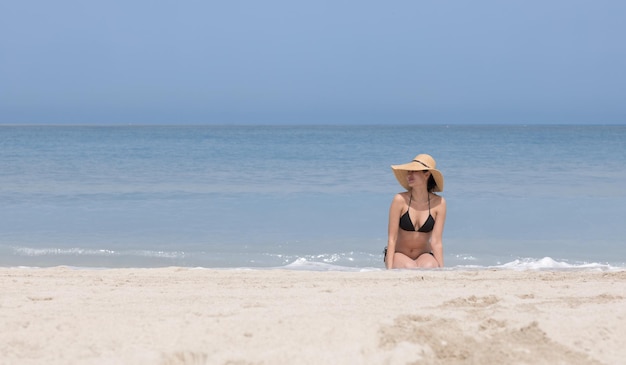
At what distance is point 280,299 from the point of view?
4.46 m

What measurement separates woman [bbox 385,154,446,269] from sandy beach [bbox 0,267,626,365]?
1.20 metres

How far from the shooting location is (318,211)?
11602mm

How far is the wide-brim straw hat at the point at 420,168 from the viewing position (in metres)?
6.12

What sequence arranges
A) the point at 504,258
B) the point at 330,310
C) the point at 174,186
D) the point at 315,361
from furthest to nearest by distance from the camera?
the point at 174,186 < the point at 504,258 < the point at 330,310 < the point at 315,361

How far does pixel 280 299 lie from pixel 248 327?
807mm

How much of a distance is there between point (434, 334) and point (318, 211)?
8.01 metres

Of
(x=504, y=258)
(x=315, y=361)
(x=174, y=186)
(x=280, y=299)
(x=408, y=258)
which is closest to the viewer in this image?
(x=315, y=361)

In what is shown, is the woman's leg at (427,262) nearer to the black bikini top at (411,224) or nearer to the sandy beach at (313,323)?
the black bikini top at (411,224)

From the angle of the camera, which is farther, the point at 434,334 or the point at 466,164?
the point at 466,164

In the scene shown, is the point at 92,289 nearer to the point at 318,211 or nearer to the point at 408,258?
the point at 408,258

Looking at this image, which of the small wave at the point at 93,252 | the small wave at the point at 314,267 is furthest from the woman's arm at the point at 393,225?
the small wave at the point at 93,252

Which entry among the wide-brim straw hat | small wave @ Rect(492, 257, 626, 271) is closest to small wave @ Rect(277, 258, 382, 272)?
the wide-brim straw hat

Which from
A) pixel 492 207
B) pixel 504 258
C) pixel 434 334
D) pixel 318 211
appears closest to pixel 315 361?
pixel 434 334

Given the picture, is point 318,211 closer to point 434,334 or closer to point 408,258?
point 408,258
